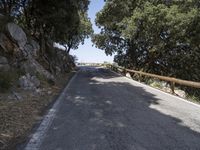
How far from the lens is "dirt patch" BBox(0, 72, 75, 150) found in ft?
18.1

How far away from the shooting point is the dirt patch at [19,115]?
5.51m

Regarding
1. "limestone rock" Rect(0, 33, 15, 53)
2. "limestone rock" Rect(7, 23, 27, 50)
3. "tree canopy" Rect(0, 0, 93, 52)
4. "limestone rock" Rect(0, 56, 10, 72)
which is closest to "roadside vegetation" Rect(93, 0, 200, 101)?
"tree canopy" Rect(0, 0, 93, 52)

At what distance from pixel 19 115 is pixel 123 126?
2.93 m

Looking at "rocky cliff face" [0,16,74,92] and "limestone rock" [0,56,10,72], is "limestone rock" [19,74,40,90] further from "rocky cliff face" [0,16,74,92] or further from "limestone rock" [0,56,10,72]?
"limestone rock" [0,56,10,72]

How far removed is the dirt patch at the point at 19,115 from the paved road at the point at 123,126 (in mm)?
Answer: 558

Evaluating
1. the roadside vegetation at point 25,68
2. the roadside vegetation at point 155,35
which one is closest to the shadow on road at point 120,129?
the roadside vegetation at point 25,68

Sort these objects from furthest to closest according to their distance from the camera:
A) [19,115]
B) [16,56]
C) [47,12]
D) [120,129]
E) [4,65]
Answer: [47,12]
[16,56]
[4,65]
[19,115]
[120,129]

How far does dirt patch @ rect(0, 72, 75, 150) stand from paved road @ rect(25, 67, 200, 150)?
1.83 feet

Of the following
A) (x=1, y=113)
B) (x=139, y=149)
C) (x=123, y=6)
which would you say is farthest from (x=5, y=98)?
(x=123, y=6)

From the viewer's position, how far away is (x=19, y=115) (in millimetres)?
7312

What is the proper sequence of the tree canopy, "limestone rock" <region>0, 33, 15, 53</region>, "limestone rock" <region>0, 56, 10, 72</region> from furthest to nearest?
the tree canopy
"limestone rock" <region>0, 33, 15, 53</region>
"limestone rock" <region>0, 56, 10, 72</region>

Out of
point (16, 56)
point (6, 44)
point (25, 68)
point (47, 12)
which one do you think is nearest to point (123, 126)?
point (25, 68)

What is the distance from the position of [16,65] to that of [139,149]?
8.72 m

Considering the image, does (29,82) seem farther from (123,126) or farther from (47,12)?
(47,12)
